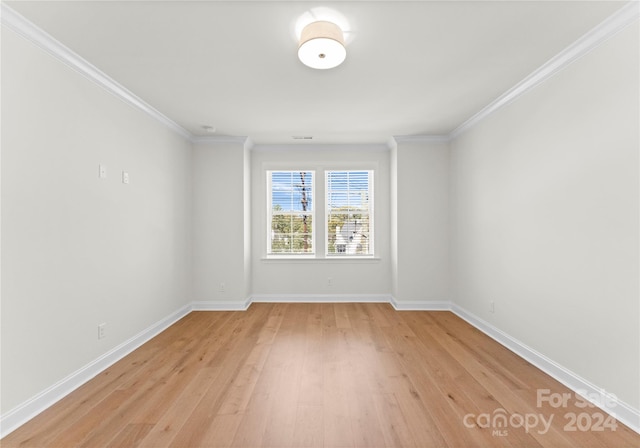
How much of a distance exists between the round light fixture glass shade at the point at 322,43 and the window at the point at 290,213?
2.98 metres

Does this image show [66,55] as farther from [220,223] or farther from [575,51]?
[575,51]

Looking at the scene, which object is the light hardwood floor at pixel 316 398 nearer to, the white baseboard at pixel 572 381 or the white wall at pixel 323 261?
the white baseboard at pixel 572 381

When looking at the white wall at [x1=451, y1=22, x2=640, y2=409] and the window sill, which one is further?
the window sill

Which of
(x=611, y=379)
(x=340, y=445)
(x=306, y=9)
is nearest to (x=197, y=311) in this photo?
(x=340, y=445)

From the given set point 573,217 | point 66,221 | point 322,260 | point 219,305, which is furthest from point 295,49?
point 219,305

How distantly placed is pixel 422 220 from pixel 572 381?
259 centimetres

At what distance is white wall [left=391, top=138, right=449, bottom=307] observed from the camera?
4508 mm

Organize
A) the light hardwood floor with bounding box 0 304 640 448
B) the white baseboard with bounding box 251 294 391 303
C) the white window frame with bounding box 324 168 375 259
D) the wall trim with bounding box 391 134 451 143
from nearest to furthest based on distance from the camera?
the light hardwood floor with bounding box 0 304 640 448 → the wall trim with bounding box 391 134 451 143 → the white baseboard with bounding box 251 294 391 303 → the white window frame with bounding box 324 168 375 259

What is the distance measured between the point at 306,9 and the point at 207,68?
1095 millimetres

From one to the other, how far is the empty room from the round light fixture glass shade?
2 cm

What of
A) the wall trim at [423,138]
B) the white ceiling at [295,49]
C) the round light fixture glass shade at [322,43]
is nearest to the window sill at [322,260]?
the wall trim at [423,138]

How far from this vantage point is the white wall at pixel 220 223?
452 cm

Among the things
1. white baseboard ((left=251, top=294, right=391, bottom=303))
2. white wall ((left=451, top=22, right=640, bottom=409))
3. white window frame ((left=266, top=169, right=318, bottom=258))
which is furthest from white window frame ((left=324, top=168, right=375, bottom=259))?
white wall ((left=451, top=22, right=640, bottom=409))

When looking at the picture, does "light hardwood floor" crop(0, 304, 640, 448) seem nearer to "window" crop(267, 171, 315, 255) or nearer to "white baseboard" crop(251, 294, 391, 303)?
"white baseboard" crop(251, 294, 391, 303)
